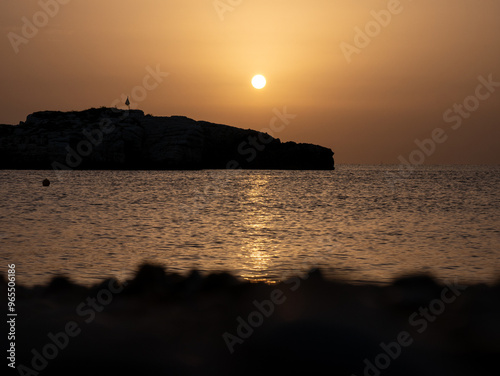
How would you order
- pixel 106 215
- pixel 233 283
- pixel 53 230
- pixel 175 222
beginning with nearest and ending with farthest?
pixel 233 283, pixel 53 230, pixel 175 222, pixel 106 215

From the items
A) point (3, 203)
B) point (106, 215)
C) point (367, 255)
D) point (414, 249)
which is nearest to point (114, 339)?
point (367, 255)

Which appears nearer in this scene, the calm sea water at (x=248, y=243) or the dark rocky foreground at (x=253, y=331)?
the dark rocky foreground at (x=253, y=331)

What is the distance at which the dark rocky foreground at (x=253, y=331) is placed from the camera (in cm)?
1012

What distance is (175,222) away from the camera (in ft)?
130

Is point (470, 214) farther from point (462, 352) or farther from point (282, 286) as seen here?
point (462, 352)

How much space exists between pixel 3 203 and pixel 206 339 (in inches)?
2005

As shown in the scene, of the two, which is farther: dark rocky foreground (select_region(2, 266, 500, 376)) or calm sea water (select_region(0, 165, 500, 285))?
calm sea water (select_region(0, 165, 500, 285))

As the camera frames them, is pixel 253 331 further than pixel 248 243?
No

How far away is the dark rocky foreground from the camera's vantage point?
33.2 feet

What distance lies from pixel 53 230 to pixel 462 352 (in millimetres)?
27435

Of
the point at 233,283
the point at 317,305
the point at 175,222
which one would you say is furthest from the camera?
the point at 175,222

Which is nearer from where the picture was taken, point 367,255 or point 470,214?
point 367,255

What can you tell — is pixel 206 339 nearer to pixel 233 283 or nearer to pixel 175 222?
pixel 233 283

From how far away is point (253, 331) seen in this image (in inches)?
Result: 456
